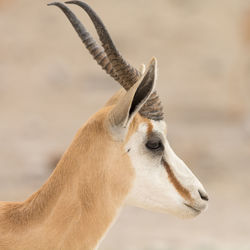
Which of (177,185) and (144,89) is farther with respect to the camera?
(177,185)

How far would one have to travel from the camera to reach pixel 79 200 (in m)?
4.49

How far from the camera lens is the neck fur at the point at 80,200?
447 cm

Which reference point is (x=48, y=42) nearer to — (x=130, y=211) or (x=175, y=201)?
(x=130, y=211)

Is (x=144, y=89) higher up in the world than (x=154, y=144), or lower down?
higher up

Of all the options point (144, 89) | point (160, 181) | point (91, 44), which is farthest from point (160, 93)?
point (144, 89)

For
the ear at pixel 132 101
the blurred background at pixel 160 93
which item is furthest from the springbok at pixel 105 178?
the blurred background at pixel 160 93

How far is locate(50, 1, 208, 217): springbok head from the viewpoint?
15.1 feet

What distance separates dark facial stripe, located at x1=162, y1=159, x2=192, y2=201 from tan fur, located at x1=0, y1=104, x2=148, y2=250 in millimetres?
261

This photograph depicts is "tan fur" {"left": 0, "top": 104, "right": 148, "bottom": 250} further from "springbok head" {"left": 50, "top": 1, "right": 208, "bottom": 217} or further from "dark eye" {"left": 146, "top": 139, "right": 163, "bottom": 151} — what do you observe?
"dark eye" {"left": 146, "top": 139, "right": 163, "bottom": 151}

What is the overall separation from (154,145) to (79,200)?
580 millimetres

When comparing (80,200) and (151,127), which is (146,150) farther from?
(80,200)

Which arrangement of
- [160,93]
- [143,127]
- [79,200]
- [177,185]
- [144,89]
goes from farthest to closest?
1. [160,93]
2. [177,185]
3. [143,127]
4. [79,200]
5. [144,89]

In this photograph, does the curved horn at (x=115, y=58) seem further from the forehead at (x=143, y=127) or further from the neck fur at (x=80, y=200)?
the neck fur at (x=80, y=200)

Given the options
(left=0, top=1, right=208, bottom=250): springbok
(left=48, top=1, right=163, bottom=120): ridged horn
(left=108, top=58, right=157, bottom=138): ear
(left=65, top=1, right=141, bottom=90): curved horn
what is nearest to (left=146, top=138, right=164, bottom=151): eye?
(left=0, top=1, right=208, bottom=250): springbok
